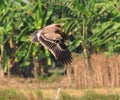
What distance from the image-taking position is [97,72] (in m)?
16.5

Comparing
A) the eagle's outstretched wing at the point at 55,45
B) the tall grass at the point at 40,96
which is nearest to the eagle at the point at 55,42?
the eagle's outstretched wing at the point at 55,45

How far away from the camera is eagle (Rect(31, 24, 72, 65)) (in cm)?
595

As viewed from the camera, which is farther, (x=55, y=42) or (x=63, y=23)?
(x=63, y=23)

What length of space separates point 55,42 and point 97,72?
1060 cm

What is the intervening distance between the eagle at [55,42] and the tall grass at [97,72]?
33.6 feet

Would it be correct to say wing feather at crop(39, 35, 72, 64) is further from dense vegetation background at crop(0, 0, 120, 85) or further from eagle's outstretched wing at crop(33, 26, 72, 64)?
dense vegetation background at crop(0, 0, 120, 85)

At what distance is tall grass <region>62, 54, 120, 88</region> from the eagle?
404 inches

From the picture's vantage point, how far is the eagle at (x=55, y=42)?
19.5 feet

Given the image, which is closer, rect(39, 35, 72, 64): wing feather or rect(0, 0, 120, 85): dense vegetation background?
rect(39, 35, 72, 64): wing feather

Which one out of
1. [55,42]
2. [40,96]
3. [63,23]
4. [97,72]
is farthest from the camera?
[63,23]

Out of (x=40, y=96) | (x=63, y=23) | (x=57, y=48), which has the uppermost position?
(x=63, y=23)

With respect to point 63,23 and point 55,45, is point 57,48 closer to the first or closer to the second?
point 55,45

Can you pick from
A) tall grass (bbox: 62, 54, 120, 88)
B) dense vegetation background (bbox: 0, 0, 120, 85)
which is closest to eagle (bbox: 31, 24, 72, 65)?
tall grass (bbox: 62, 54, 120, 88)

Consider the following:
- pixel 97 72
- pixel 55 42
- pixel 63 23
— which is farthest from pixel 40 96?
pixel 63 23
